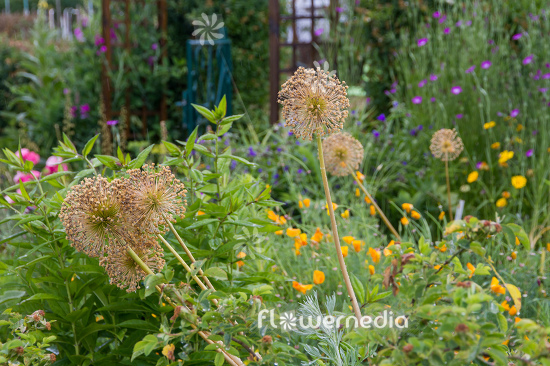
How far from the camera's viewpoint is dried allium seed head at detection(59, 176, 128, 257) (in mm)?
907

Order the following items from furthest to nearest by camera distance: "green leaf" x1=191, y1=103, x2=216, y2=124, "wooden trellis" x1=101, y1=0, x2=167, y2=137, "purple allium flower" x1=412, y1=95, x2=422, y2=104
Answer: "wooden trellis" x1=101, y1=0, x2=167, y2=137
"purple allium flower" x1=412, y1=95, x2=422, y2=104
"green leaf" x1=191, y1=103, x2=216, y2=124

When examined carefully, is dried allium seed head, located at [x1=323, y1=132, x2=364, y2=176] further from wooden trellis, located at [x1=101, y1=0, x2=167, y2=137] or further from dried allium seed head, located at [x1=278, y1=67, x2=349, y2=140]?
wooden trellis, located at [x1=101, y1=0, x2=167, y2=137]

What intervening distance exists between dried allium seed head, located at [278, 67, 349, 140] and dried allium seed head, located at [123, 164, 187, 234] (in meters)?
0.29

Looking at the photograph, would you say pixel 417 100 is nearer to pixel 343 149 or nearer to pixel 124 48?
pixel 343 149

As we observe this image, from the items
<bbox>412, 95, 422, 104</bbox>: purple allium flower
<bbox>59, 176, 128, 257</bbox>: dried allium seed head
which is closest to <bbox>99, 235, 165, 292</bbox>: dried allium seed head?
<bbox>59, 176, 128, 257</bbox>: dried allium seed head

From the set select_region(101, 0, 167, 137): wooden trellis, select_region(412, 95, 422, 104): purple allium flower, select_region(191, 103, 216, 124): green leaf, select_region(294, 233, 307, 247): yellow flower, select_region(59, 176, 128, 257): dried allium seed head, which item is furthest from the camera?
select_region(101, 0, 167, 137): wooden trellis

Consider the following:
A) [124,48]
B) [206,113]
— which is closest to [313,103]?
[206,113]

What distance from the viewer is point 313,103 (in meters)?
1.06

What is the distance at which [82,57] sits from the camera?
18.4ft

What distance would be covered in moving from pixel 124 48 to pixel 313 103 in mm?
5027

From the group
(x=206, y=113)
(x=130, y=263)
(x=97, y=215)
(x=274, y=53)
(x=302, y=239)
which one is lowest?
(x=302, y=239)

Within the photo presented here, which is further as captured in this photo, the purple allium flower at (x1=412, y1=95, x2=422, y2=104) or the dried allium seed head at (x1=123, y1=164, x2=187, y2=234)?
the purple allium flower at (x1=412, y1=95, x2=422, y2=104)

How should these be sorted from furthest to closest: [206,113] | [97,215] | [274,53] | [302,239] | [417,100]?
[274,53] < [417,100] < [302,239] < [206,113] < [97,215]

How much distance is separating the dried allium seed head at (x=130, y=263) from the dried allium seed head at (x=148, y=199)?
4cm
